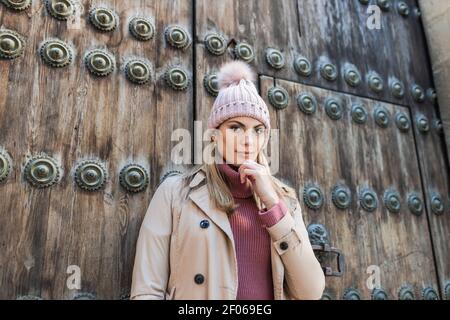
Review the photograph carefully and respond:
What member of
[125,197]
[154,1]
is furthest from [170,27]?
[125,197]

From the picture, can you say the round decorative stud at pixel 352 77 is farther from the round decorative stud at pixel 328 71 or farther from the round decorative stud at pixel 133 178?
the round decorative stud at pixel 133 178

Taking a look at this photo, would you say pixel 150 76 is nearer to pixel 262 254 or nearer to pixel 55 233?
pixel 55 233

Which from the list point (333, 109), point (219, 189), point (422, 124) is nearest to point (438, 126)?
point (422, 124)

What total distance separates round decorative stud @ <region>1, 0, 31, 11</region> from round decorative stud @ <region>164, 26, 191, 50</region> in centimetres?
58

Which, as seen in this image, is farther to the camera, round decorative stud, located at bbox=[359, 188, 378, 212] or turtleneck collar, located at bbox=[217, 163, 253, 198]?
round decorative stud, located at bbox=[359, 188, 378, 212]

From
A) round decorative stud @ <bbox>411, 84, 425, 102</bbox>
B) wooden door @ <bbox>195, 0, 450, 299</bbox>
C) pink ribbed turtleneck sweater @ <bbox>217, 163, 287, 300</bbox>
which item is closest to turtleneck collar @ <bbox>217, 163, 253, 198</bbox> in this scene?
pink ribbed turtleneck sweater @ <bbox>217, 163, 287, 300</bbox>

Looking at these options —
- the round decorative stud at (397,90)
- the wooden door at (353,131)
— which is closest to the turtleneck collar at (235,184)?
the wooden door at (353,131)

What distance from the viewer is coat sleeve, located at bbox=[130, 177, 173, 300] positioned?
1.42 metres

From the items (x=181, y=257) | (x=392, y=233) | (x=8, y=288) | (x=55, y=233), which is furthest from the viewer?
(x=392, y=233)

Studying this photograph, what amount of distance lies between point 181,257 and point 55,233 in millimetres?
509

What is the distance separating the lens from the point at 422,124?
110 inches

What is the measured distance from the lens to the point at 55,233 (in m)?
1.69

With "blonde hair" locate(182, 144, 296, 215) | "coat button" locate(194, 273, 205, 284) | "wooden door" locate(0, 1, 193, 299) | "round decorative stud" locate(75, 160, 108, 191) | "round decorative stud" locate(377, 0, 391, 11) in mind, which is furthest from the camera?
"round decorative stud" locate(377, 0, 391, 11)

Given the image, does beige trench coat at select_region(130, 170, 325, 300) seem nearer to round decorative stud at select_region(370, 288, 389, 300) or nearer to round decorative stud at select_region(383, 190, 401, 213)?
round decorative stud at select_region(370, 288, 389, 300)
